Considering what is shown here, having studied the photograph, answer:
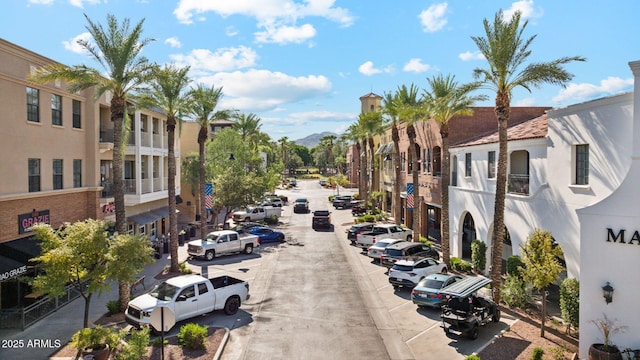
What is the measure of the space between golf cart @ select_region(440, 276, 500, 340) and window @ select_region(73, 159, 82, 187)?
753 inches

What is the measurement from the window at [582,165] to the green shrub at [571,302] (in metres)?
3.78

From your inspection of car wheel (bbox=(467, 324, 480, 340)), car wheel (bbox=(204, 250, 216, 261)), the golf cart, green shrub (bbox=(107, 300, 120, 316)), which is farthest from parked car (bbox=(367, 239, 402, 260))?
green shrub (bbox=(107, 300, 120, 316))

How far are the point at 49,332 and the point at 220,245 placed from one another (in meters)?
13.8

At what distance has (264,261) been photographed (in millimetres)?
27578

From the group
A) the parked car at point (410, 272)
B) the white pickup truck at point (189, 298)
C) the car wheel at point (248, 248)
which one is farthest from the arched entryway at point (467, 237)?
the white pickup truck at point (189, 298)

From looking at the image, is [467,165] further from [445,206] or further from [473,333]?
[473,333]

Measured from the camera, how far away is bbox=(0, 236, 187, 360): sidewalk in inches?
524

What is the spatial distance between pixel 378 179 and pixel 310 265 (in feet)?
107

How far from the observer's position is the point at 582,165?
15820 millimetres

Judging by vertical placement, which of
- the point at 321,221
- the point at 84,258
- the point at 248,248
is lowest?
the point at 248,248

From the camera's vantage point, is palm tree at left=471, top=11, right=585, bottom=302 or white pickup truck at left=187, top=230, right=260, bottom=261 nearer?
palm tree at left=471, top=11, right=585, bottom=302

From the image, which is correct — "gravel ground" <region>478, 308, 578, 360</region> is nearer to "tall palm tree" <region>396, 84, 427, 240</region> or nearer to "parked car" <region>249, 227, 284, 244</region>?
"tall palm tree" <region>396, 84, 427, 240</region>

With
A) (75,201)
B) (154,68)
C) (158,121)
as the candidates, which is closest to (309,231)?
(158,121)

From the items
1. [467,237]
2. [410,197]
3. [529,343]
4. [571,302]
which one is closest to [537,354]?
[529,343]
